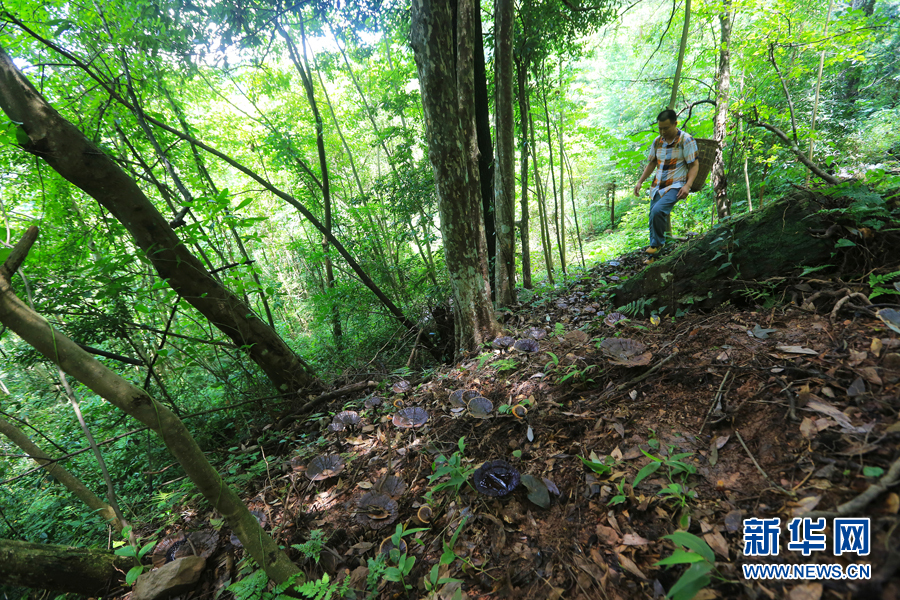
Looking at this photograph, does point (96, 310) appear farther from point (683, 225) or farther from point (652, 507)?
point (683, 225)

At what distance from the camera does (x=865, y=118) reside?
30.3 feet

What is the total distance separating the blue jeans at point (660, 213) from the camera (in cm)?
442

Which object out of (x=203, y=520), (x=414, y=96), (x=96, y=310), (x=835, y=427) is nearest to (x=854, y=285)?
(x=835, y=427)

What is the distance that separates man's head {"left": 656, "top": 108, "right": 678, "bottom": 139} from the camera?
165 inches

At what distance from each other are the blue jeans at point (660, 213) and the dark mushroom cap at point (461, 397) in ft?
12.2

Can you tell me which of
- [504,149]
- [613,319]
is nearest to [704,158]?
[504,149]

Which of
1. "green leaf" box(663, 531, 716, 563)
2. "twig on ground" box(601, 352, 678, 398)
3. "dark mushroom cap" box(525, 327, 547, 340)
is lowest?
"dark mushroom cap" box(525, 327, 547, 340)

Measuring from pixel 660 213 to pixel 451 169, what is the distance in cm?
311

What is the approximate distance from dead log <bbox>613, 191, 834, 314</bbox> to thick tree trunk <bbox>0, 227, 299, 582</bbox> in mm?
3548

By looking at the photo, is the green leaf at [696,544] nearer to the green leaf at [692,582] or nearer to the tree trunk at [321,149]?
the green leaf at [692,582]

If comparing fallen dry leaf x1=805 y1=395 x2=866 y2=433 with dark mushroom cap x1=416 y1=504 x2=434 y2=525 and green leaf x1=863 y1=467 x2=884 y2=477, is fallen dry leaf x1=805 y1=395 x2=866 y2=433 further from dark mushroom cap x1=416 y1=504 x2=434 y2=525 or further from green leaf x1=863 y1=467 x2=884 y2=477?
dark mushroom cap x1=416 y1=504 x2=434 y2=525

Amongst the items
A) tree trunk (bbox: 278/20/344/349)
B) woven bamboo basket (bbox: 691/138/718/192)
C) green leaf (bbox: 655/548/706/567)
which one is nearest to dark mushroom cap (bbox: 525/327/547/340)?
green leaf (bbox: 655/548/706/567)

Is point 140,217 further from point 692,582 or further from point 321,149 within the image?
point 692,582


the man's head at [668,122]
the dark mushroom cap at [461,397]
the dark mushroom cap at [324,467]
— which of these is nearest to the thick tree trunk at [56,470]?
the dark mushroom cap at [324,467]
